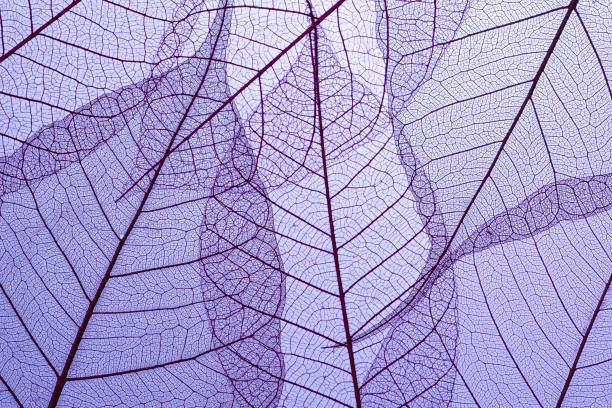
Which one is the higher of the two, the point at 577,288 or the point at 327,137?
the point at 327,137

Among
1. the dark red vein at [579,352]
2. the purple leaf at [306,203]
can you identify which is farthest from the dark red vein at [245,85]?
the dark red vein at [579,352]

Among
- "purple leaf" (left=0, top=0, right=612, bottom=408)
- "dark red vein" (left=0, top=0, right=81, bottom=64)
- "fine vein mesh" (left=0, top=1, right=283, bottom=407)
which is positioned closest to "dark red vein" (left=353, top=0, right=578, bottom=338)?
"purple leaf" (left=0, top=0, right=612, bottom=408)

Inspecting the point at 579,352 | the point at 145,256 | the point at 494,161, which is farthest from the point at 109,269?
the point at 579,352

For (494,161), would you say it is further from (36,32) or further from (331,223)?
(36,32)

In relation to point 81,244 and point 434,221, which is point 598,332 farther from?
point 81,244

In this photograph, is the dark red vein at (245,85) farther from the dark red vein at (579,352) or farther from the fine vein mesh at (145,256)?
the dark red vein at (579,352)

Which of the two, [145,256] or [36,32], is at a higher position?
[36,32]

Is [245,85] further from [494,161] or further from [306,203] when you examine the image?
[494,161]

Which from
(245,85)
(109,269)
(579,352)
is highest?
(245,85)

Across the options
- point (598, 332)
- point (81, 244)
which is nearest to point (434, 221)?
point (598, 332)
